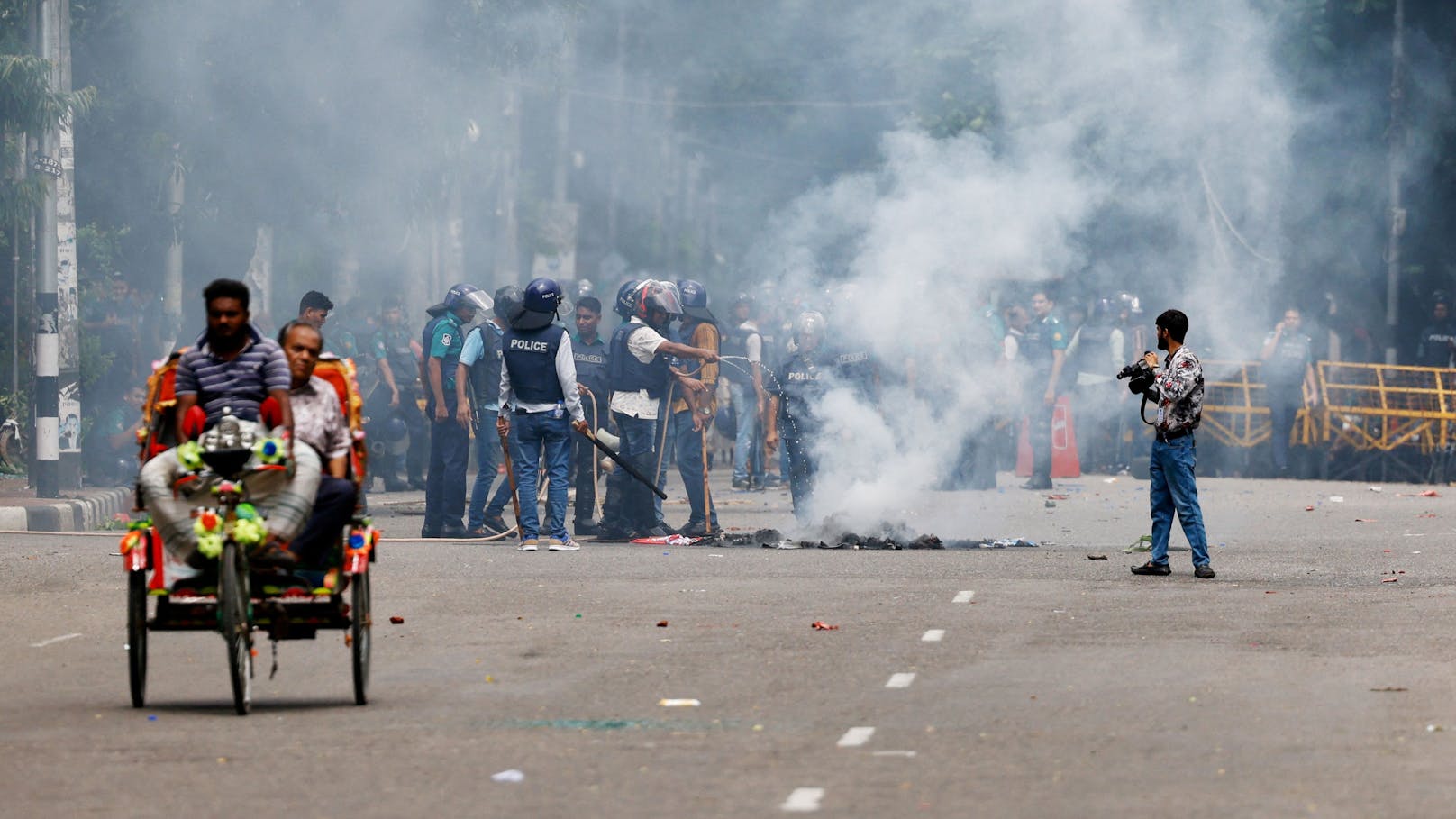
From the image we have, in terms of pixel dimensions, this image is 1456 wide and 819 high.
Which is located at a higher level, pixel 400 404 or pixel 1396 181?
pixel 1396 181

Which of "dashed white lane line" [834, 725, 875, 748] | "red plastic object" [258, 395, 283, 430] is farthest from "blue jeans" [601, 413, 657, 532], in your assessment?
"dashed white lane line" [834, 725, 875, 748]

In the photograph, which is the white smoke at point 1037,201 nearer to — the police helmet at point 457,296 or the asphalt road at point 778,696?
the police helmet at point 457,296

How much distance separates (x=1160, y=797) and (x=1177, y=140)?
1689 centimetres

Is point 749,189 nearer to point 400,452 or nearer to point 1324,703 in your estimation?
point 400,452

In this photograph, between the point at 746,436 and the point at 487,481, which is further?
the point at 746,436

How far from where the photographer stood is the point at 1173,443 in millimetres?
12414

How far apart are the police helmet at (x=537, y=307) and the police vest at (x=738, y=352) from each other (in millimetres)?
6328

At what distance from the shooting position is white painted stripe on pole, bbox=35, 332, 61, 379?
60.7ft

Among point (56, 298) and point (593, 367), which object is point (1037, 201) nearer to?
point (593, 367)

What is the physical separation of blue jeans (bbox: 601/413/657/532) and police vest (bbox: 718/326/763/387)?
5.04m

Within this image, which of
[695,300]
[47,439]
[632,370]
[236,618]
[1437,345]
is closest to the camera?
[236,618]

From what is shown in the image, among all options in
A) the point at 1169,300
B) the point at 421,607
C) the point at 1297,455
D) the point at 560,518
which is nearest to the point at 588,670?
the point at 421,607

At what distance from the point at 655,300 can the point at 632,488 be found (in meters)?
1.29

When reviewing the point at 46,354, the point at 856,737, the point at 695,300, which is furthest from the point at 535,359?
the point at 856,737
